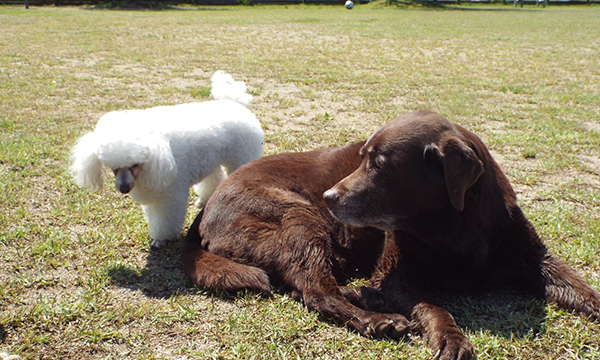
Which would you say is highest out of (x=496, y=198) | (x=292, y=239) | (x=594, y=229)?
(x=496, y=198)

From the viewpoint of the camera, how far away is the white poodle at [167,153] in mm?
3568

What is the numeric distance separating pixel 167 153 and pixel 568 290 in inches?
105

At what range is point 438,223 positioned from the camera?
107 inches

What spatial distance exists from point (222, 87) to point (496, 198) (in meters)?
3.08

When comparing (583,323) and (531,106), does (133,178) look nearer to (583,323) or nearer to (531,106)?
(583,323)

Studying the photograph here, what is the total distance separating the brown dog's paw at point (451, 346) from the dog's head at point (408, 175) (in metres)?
0.61

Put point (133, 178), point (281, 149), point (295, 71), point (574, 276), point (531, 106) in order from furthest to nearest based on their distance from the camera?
1. point (295, 71)
2. point (531, 106)
3. point (281, 149)
4. point (133, 178)
5. point (574, 276)

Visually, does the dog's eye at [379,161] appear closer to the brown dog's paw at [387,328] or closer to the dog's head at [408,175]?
the dog's head at [408,175]

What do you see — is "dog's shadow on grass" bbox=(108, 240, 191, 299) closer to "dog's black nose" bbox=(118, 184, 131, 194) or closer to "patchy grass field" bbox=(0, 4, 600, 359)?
"patchy grass field" bbox=(0, 4, 600, 359)

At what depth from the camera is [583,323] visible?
2.62m

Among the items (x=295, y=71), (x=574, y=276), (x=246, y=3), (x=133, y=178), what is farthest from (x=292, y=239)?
(x=246, y=3)

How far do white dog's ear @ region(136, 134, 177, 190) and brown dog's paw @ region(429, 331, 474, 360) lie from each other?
2.14 m

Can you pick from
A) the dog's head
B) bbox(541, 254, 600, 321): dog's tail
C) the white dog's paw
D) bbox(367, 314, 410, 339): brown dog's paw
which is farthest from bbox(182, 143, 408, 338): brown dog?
bbox(541, 254, 600, 321): dog's tail

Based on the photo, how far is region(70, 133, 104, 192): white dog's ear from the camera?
11.9 ft
